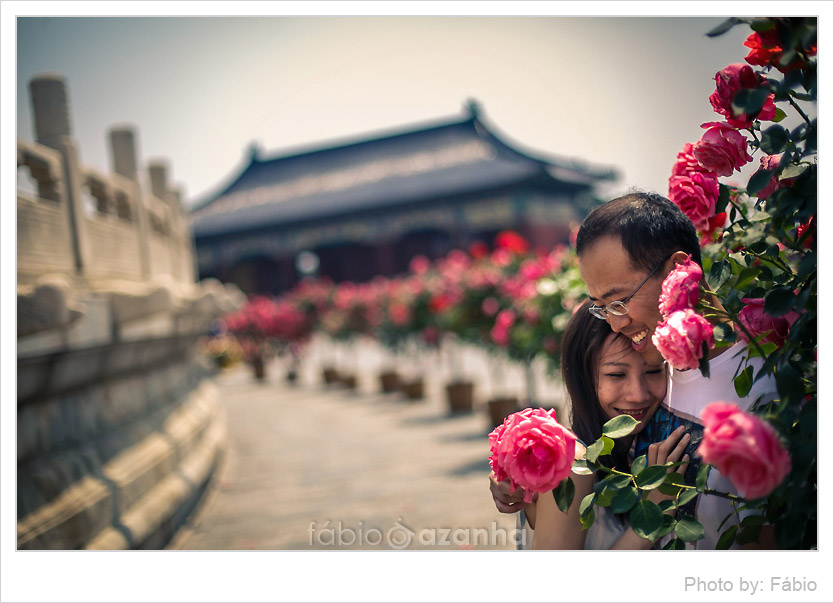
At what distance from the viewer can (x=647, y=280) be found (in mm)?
1636

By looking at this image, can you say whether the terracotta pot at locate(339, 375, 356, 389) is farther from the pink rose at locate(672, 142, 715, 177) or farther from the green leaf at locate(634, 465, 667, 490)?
the green leaf at locate(634, 465, 667, 490)

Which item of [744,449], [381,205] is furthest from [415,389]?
[381,205]

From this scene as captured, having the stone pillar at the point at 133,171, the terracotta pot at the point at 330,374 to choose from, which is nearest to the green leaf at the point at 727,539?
the stone pillar at the point at 133,171

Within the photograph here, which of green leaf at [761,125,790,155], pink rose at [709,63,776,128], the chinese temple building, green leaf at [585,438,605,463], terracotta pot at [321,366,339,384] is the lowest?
terracotta pot at [321,366,339,384]

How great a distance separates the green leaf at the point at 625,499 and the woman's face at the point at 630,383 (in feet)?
1.04

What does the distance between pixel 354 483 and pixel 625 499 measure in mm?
4377

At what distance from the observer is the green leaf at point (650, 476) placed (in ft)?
4.84

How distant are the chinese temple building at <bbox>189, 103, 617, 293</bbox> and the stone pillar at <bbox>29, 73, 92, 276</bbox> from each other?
698 inches

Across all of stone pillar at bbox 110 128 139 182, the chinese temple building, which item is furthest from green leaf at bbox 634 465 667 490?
the chinese temple building

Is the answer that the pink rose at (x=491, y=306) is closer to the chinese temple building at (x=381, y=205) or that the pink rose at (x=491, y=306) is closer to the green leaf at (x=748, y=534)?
the green leaf at (x=748, y=534)

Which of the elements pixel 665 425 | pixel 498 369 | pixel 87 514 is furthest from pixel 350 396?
pixel 665 425

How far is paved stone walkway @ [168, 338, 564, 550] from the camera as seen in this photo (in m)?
4.07

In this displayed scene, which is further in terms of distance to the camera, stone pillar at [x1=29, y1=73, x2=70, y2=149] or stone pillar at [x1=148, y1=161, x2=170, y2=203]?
stone pillar at [x1=148, y1=161, x2=170, y2=203]
